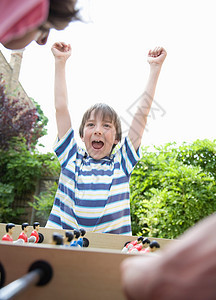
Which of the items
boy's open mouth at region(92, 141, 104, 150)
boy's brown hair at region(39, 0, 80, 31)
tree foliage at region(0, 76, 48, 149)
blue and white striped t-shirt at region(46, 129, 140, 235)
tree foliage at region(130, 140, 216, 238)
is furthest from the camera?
tree foliage at region(0, 76, 48, 149)

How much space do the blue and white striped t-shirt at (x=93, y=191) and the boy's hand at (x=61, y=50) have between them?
1.57 feet

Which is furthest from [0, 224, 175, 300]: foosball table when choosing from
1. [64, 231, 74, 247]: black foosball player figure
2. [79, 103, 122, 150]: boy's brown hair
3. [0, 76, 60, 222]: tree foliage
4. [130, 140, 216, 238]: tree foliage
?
[0, 76, 60, 222]: tree foliage

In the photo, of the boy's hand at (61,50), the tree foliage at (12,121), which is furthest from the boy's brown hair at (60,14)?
the tree foliage at (12,121)

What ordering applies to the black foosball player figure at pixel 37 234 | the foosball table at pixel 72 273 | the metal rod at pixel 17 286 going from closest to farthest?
the metal rod at pixel 17 286, the foosball table at pixel 72 273, the black foosball player figure at pixel 37 234

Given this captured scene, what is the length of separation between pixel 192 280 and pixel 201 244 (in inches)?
1.5

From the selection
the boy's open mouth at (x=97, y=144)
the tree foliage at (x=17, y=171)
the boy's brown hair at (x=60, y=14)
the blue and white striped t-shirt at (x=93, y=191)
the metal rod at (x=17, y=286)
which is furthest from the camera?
the tree foliage at (x=17, y=171)

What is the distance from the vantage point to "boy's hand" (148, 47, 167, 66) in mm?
1772

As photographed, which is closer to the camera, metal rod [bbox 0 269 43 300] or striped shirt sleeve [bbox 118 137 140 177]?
metal rod [bbox 0 269 43 300]

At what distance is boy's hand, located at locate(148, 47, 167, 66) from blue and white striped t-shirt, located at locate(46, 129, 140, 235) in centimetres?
51

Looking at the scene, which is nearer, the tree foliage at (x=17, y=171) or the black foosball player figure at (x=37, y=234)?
the black foosball player figure at (x=37, y=234)

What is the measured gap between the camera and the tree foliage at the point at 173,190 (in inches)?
112

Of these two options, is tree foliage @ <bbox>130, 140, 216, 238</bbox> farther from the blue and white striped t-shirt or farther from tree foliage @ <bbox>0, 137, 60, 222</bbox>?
tree foliage @ <bbox>0, 137, 60, 222</bbox>

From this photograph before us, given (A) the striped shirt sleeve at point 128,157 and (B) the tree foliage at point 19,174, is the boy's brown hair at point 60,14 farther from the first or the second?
(B) the tree foliage at point 19,174

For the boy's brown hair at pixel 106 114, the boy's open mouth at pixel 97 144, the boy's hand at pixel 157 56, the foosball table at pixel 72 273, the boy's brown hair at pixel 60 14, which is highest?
the boy's hand at pixel 157 56
